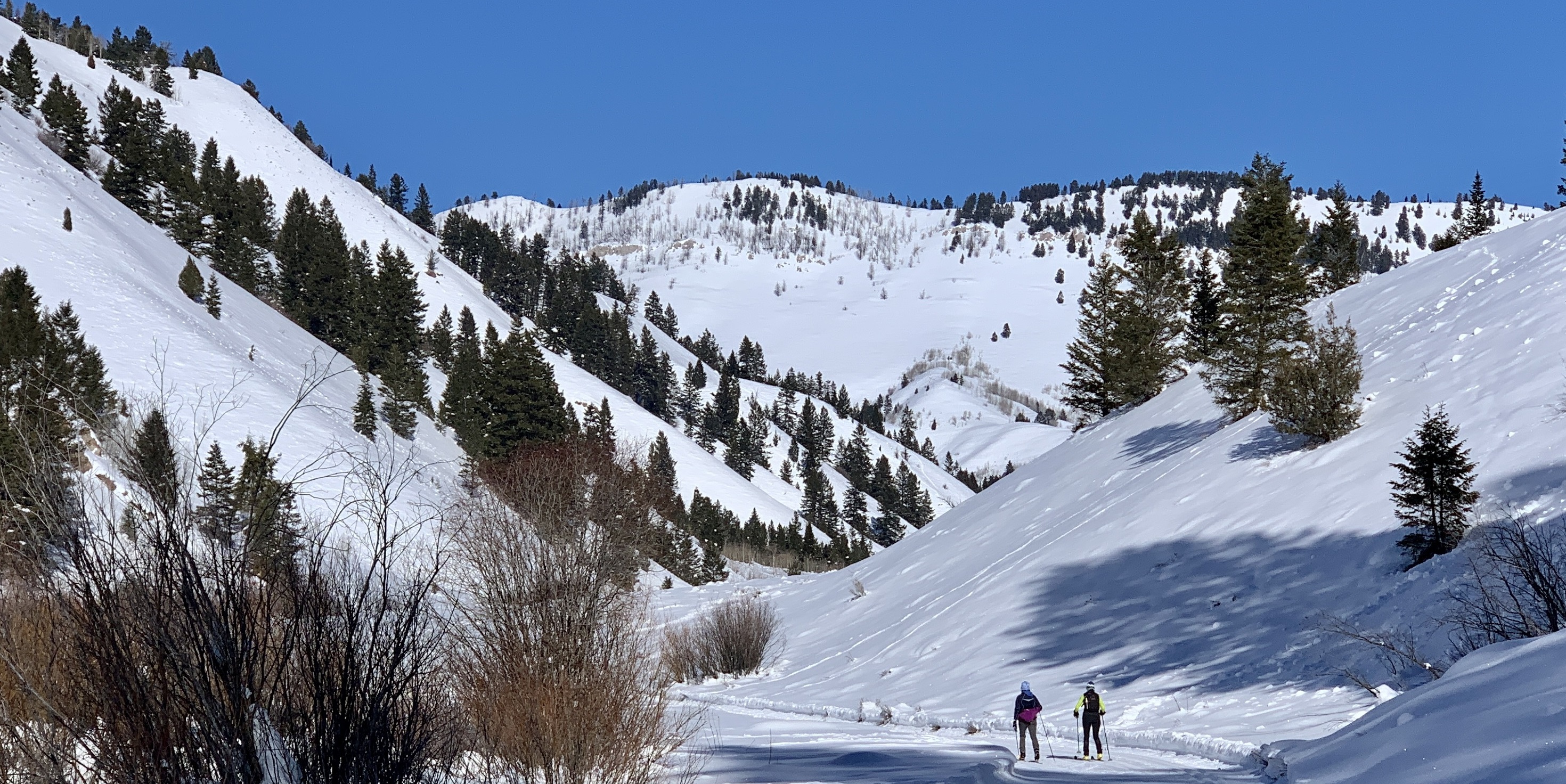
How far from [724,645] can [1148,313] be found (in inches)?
978

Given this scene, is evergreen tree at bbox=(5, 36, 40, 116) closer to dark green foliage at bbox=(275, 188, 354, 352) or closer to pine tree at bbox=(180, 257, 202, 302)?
dark green foliage at bbox=(275, 188, 354, 352)

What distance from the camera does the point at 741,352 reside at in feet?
502

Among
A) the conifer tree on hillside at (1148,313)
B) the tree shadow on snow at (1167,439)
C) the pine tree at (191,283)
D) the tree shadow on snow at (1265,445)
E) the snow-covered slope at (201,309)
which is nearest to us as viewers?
the tree shadow on snow at (1265,445)

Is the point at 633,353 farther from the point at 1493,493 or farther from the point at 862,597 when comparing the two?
the point at 1493,493

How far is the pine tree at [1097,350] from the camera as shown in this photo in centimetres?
4234

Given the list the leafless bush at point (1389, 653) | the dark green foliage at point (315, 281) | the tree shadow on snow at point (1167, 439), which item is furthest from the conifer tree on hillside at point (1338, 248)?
the dark green foliage at point (315, 281)

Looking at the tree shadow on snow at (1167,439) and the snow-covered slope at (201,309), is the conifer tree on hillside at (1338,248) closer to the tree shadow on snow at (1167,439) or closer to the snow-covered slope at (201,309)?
the tree shadow on snow at (1167,439)

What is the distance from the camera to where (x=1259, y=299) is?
2834 cm

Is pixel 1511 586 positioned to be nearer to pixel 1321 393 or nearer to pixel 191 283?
pixel 1321 393

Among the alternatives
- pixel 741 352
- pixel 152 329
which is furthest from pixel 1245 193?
pixel 741 352

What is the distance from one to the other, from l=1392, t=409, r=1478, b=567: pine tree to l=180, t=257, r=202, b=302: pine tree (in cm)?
5851

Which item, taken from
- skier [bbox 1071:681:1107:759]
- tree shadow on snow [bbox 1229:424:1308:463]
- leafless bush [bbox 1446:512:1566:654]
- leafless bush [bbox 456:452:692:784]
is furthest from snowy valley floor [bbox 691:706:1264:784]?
tree shadow on snow [bbox 1229:424:1308:463]

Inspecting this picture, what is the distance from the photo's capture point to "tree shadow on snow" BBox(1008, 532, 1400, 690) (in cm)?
1448

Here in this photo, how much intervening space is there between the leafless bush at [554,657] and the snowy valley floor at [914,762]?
118 cm
